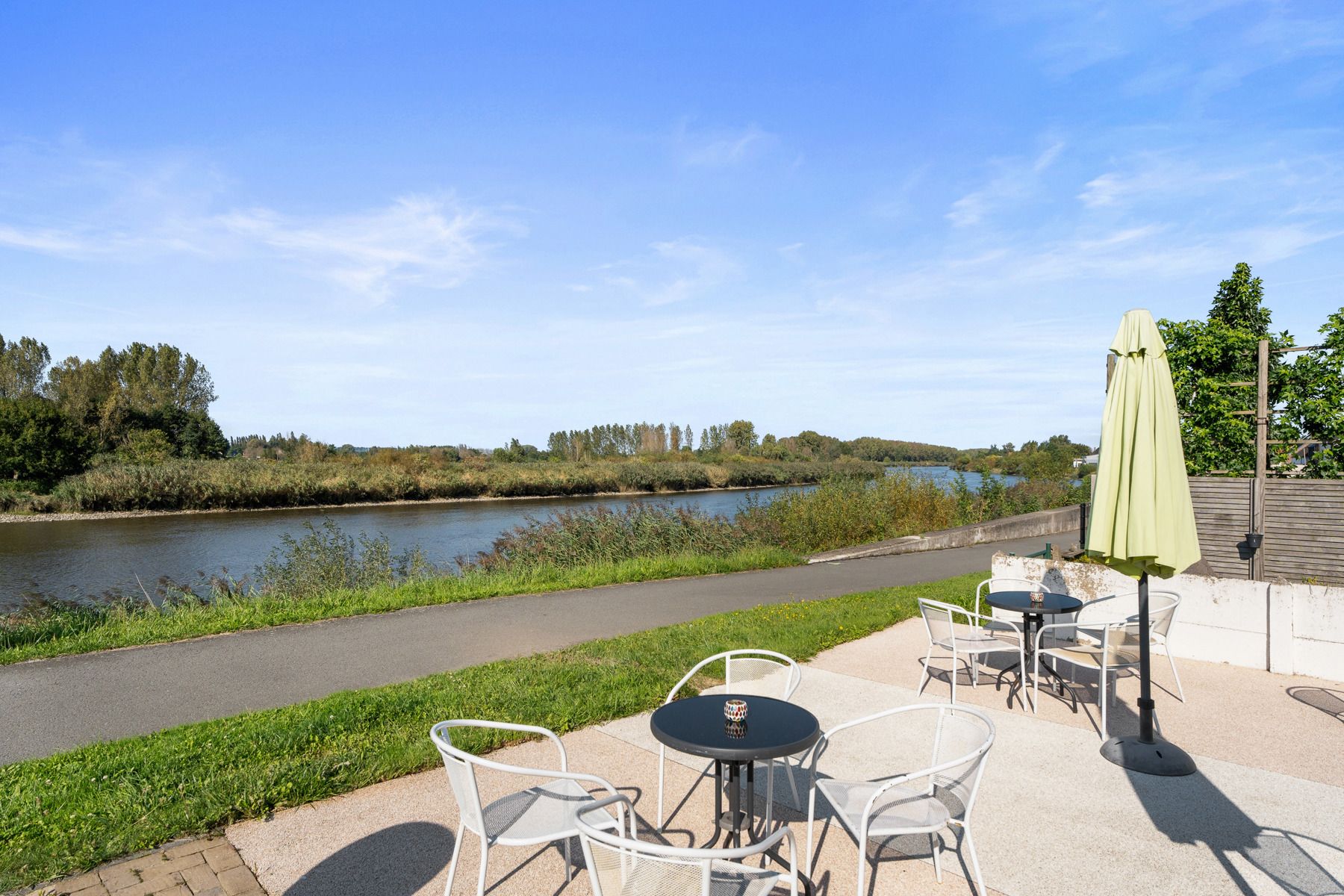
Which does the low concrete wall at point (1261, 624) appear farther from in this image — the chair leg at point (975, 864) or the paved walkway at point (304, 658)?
the chair leg at point (975, 864)

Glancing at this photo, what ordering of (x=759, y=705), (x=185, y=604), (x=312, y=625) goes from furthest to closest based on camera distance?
(x=185, y=604) → (x=312, y=625) → (x=759, y=705)

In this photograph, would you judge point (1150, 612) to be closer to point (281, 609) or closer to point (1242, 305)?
point (1242, 305)

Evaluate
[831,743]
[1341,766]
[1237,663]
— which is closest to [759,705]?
[831,743]

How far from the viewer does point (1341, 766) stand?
4.28 m

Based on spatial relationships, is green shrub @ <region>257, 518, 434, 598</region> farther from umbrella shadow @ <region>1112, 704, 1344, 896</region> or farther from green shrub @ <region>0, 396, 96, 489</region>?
green shrub @ <region>0, 396, 96, 489</region>

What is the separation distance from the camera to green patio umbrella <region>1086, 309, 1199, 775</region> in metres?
4.08

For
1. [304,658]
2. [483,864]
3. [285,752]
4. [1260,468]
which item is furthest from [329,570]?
[1260,468]

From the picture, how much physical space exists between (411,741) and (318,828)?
100cm

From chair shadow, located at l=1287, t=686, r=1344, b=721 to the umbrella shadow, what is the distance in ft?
6.34

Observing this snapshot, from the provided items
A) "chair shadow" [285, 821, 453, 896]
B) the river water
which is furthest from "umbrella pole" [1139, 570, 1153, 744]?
the river water

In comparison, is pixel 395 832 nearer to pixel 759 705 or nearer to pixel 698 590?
pixel 759 705

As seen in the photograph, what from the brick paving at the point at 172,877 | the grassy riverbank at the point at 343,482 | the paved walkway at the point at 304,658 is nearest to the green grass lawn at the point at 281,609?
the paved walkway at the point at 304,658

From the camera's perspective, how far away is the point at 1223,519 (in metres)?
7.57

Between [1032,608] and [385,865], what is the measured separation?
4638 mm
